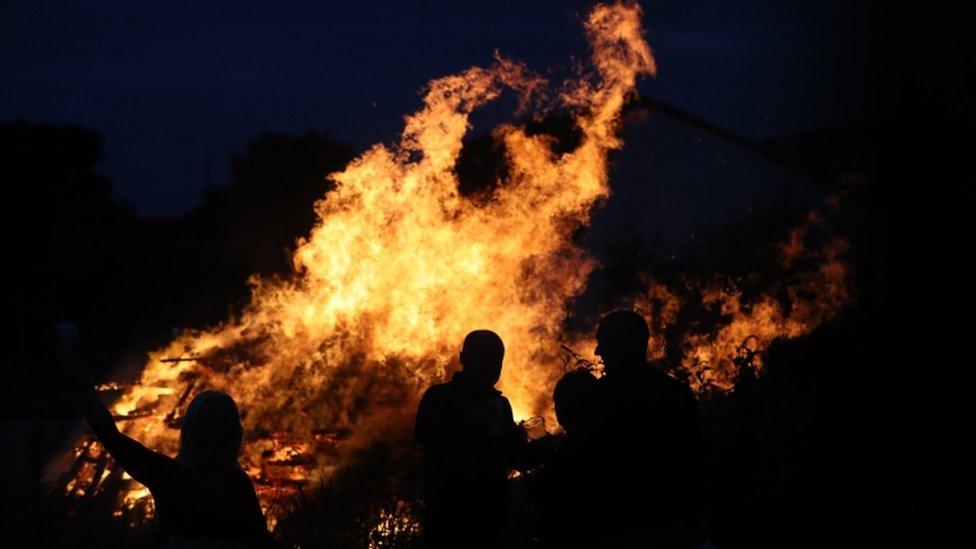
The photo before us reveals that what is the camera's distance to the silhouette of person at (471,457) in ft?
13.7

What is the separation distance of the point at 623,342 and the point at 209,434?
1.88 m

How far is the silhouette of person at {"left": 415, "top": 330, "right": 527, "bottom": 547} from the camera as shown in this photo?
417cm

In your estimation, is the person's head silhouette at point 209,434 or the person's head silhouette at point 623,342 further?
the person's head silhouette at point 623,342

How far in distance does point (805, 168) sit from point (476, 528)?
16.0 m

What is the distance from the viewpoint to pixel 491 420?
4145 millimetres

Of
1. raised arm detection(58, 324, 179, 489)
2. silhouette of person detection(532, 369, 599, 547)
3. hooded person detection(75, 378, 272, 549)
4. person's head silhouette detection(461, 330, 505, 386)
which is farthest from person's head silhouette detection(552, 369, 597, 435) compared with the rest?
raised arm detection(58, 324, 179, 489)

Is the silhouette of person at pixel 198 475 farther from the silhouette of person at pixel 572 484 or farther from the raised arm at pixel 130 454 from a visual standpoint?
the silhouette of person at pixel 572 484

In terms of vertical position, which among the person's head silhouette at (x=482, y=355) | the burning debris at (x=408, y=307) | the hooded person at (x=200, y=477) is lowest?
the hooded person at (x=200, y=477)

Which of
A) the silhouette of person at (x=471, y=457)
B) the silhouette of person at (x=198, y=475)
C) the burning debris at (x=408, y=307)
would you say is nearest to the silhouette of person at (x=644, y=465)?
the silhouette of person at (x=471, y=457)

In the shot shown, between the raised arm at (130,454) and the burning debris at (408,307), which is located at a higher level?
the burning debris at (408,307)

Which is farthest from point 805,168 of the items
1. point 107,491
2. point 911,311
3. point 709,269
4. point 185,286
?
point 185,286

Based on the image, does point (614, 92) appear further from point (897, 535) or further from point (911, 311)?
point (897, 535)

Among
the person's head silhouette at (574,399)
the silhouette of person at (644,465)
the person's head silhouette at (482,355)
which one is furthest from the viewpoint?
the person's head silhouette at (482,355)

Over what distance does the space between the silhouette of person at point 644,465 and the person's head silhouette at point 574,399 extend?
7 cm
